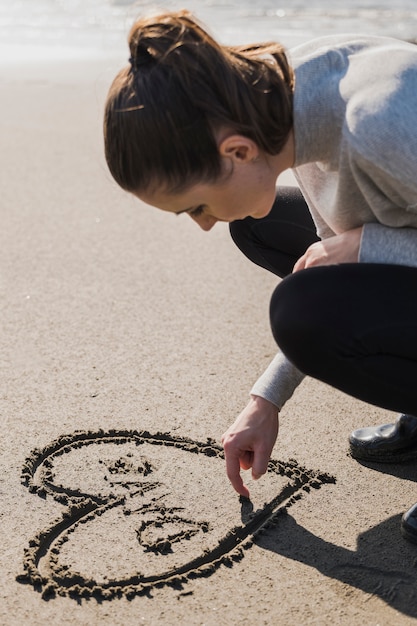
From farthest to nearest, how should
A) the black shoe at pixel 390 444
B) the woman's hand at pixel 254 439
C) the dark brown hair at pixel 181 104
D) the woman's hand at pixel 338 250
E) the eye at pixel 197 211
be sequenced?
the black shoe at pixel 390 444, the woman's hand at pixel 254 439, the woman's hand at pixel 338 250, the eye at pixel 197 211, the dark brown hair at pixel 181 104

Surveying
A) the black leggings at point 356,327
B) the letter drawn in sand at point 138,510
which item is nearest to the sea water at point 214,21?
the letter drawn in sand at point 138,510

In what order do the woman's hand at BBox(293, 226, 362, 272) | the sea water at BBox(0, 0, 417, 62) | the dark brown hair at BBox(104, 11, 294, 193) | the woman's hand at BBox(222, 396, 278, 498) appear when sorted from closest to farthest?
the dark brown hair at BBox(104, 11, 294, 193)
the woman's hand at BBox(293, 226, 362, 272)
the woman's hand at BBox(222, 396, 278, 498)
the sea water at BBox(0, 0, 417, 62)

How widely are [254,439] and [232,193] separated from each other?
641mm

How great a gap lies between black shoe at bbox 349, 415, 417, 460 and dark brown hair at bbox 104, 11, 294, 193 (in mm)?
1056

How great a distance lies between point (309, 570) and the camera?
7.23 ft

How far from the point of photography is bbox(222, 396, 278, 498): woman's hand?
7.62 ft

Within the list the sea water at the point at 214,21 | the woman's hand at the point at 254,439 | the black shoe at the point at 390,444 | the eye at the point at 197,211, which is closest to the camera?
the eye at the point at 197,211

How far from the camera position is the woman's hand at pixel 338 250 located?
7.28 feet

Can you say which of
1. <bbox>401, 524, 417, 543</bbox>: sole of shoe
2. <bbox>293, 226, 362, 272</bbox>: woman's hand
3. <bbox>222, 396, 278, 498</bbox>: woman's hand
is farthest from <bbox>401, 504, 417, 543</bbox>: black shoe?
<bbox>293, 226, 362, 272</bbox>: woman's hand

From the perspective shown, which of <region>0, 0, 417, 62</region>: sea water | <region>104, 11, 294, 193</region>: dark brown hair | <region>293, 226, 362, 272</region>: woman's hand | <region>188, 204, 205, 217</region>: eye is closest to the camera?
<region>104, 11, 294, 193</region>: dark brown hair

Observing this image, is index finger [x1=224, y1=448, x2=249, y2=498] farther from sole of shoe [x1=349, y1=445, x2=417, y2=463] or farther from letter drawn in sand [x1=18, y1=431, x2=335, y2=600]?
sole of shoe [x1=349, y1=445, x2=417, y2=463]

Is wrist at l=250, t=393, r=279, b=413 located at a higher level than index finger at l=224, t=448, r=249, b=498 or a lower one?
higher

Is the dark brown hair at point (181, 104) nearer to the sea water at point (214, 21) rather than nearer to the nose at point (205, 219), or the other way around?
A: the nose at point (205, 219)

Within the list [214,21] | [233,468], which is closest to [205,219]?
[233,468]
